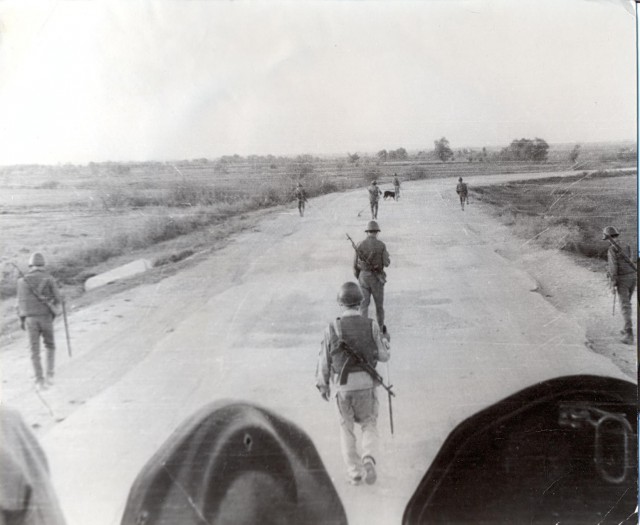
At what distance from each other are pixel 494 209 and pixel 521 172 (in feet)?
0.57

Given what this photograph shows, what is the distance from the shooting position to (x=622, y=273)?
2074 millimetres

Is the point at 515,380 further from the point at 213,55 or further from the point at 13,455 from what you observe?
the point at 13,455

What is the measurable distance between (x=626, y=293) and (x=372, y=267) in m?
1.02

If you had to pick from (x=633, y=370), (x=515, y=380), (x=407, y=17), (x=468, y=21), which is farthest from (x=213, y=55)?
(x=633, y=370)

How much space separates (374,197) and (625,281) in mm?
1057

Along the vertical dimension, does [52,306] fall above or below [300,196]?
below

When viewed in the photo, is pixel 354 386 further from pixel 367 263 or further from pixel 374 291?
pixel 367 263

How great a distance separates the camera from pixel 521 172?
79.5 inches

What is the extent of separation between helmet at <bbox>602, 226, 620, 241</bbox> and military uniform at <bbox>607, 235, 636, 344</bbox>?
7 centimetres

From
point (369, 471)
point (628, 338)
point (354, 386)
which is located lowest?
point (369, 471)

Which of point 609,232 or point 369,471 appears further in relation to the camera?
point 609,232

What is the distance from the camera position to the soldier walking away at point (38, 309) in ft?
6.53

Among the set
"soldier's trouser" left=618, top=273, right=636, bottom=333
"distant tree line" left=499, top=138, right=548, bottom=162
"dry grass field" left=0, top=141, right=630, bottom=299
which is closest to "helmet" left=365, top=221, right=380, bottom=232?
"dry grass field" left=0, top=141, right=630, bottom=299

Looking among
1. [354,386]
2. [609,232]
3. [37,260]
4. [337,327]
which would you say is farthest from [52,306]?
[609,232]
